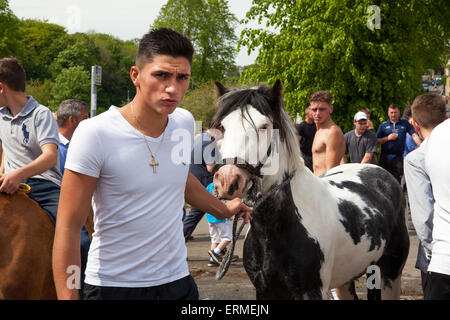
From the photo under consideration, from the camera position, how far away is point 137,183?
7.30 feet

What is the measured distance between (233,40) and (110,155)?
51019mm

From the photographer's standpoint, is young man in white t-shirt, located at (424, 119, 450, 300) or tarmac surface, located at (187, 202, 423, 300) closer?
young man in white t-shirt, located at (424, 119, 450, 300)

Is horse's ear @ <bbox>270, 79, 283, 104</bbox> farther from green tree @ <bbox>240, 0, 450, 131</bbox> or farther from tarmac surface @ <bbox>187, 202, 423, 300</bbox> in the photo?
green tree @ <bbox>240, 0, 450, 131</bbox>

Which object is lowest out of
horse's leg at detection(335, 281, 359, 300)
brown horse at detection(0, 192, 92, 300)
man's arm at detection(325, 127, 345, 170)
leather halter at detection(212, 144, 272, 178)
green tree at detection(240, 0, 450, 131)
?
horse's leg at detection(335, 281, 359, 300)

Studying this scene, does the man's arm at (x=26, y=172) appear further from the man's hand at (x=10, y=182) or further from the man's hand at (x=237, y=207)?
the man's hand at (x=237, y=207)

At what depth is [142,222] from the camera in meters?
2.27

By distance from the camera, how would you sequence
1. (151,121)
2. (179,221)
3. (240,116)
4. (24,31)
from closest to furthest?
(151,121), (179,221), (240,116), (24,31)

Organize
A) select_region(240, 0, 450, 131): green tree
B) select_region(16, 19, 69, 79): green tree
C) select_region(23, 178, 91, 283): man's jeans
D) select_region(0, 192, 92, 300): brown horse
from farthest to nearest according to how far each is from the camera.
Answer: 1. select_region(16, 19, 69, 79): green tree
2. select_region(240, 0, 450, 131): green tree
3. select_region(23, 178, 91, 283): man's jeans
4. select_region(0, 192, 92, 300): brown horse

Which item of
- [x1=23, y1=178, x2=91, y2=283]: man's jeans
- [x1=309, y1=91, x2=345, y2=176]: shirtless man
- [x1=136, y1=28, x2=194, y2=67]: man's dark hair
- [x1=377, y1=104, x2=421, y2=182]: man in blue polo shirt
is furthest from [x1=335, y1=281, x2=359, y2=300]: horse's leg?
[x1=377, y1=104, x2=421, y2=182]: man in blue polo shirt

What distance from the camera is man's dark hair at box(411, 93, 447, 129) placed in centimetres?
355

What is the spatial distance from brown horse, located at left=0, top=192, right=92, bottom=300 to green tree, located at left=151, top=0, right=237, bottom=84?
46945mm

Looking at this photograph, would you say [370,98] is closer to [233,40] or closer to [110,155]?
[110,155]

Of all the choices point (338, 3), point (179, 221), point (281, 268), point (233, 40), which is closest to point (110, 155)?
point (179, 221)

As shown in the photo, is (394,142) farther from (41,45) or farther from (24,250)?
(41,45)
